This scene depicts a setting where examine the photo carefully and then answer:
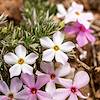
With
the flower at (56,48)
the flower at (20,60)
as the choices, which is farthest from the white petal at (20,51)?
the flower at (56,48)

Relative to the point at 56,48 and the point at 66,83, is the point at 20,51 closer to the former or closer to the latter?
the point at 56,48

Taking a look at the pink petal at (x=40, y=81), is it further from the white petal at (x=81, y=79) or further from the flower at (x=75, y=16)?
the flower at (x=75, y=16)

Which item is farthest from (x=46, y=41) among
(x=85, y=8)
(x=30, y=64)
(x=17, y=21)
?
(x=85, y=8)

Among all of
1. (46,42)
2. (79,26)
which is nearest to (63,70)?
(46,42)

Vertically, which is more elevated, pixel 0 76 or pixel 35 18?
pixel 35 18

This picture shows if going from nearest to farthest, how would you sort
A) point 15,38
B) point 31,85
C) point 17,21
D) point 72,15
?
point 31,85 < point 15,38 < point 72,15 < point 17,21

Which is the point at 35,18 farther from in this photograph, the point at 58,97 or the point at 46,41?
the point at 58,97
